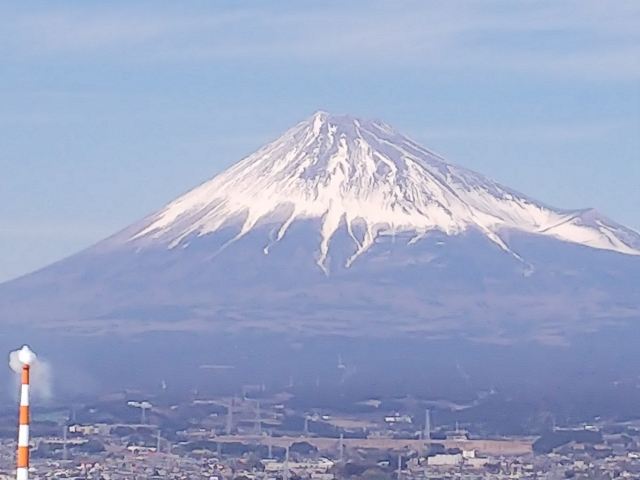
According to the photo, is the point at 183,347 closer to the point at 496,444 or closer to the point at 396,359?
the point at 396,359

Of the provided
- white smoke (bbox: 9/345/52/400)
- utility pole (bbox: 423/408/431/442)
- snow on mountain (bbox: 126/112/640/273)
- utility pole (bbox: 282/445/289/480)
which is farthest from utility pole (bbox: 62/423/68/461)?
snow on mountain (bbox: 126/112/640/273)

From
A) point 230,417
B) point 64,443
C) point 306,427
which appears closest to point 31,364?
point 64,443

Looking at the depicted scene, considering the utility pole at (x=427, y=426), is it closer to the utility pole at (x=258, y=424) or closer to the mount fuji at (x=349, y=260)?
the utility pole at (x=258, y=424)

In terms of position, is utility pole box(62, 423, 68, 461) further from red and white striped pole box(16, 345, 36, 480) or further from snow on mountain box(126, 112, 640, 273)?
snow on mountain box(126, 112, 640, 273)

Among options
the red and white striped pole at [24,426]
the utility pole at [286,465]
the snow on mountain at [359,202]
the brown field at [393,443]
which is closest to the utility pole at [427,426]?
the brown field at [393,443]

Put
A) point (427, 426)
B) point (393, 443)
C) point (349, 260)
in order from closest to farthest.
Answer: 1. point (393, 443)
2. point (427, 426)
3. point (349, 260)

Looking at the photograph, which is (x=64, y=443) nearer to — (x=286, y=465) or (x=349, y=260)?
(x=286, y=465)
